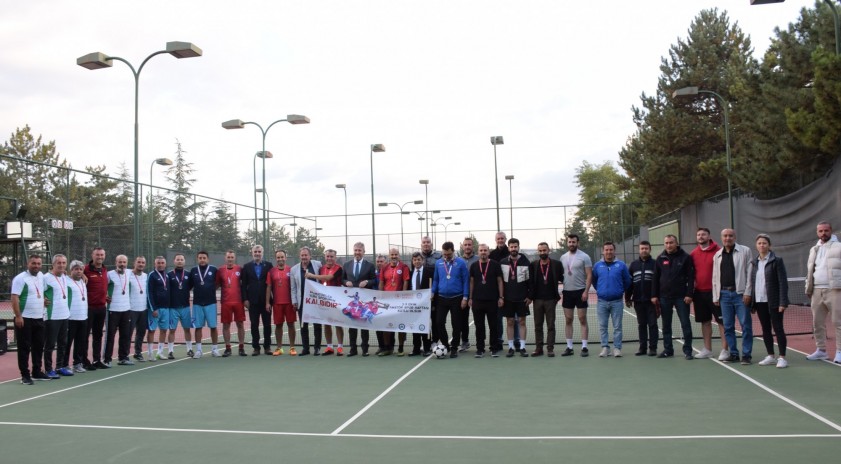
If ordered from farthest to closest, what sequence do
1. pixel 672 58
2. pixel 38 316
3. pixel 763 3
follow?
pixel 672 58
pixel 763 3
pixel 38 316

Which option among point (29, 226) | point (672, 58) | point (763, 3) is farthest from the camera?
point (672, 58)

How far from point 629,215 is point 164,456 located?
28.3 metres

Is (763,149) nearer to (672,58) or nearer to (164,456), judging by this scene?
(672,58)

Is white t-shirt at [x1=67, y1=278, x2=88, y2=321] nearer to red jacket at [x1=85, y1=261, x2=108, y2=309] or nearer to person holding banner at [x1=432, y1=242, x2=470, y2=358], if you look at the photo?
red jacket at [x1=85, y1=261, x2=108, y2=309]

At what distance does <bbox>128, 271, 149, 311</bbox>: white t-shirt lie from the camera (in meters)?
12.1

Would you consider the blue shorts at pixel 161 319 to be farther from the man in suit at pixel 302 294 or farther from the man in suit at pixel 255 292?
the man in suit at pixel 302 294

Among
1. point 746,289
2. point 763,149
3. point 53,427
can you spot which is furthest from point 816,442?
point 763,149

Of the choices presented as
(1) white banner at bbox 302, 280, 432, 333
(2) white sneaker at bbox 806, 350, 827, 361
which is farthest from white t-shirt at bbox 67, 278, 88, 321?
(2) white sneaker at bbox 806, 350, 827, 361

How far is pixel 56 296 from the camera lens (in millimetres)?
10461

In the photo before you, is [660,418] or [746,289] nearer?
[660,418]

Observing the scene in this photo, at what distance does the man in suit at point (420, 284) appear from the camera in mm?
12414

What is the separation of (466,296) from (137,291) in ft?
18.0

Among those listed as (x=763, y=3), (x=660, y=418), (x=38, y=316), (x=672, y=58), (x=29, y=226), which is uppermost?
(x=672, y=58)

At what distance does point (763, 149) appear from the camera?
19.5m
